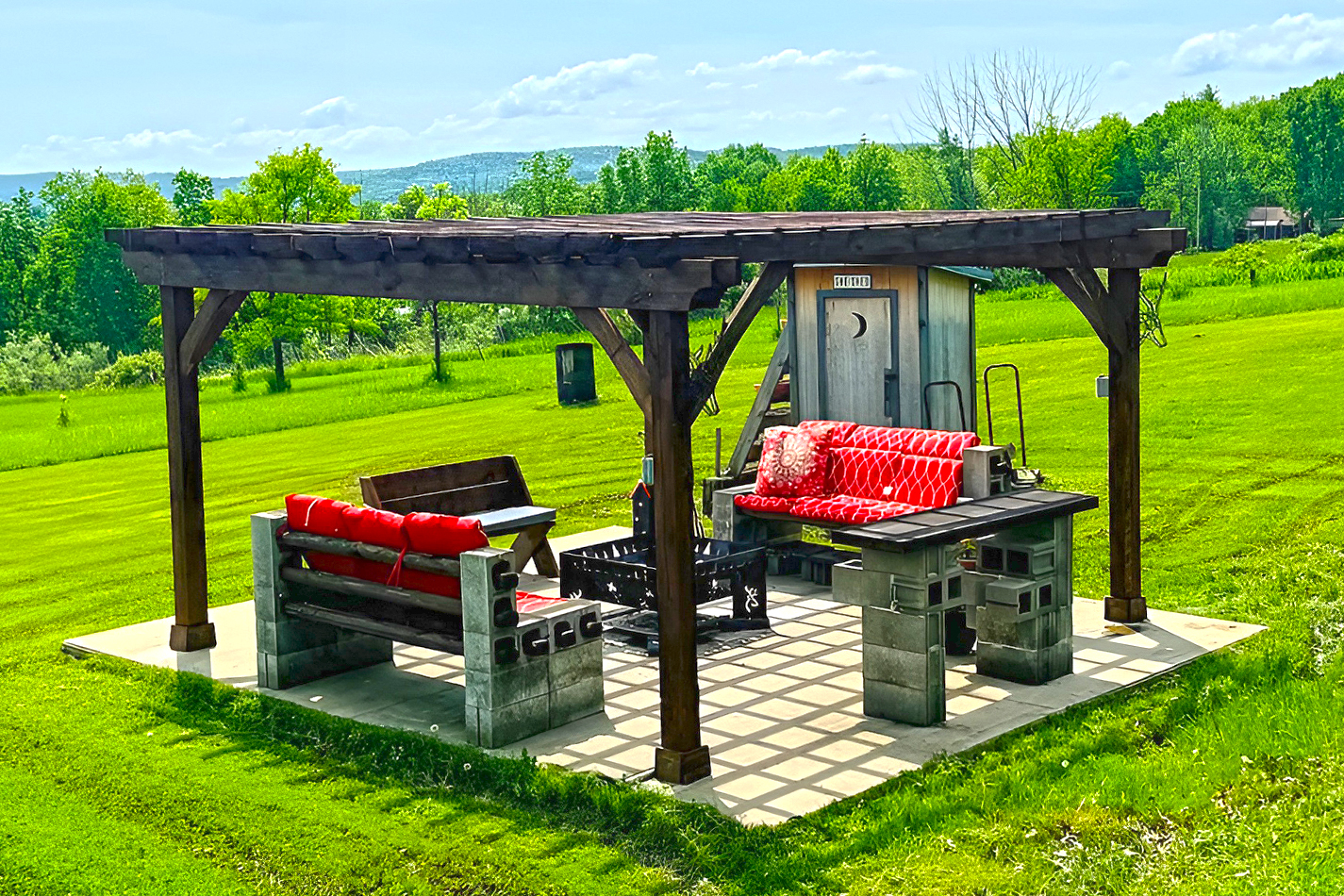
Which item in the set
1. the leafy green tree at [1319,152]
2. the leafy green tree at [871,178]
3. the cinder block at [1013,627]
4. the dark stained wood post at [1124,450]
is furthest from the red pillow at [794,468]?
the leafy green tree at [1319,152]

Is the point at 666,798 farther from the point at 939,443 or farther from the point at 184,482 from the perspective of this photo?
the point at 939,443

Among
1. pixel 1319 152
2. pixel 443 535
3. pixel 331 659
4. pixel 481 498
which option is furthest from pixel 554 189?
pixel 1319 152

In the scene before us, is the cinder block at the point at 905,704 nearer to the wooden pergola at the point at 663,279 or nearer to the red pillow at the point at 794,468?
the wooden pergola at the point at 663,279

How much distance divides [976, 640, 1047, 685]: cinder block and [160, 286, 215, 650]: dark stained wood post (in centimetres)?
474

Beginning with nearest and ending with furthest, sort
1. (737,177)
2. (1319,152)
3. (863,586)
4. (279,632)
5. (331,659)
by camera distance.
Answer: (863,586) → (279,632) → (331,659) → (737,177) → (1319,152)

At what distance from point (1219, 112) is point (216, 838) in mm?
98841

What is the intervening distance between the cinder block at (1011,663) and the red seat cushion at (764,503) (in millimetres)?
2615

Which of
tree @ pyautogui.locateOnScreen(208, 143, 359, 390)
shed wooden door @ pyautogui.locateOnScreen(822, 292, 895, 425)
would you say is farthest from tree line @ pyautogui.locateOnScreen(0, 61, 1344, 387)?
shed wooden door @ pyautogui.locateOnScreen(822, 292, 895, 425)

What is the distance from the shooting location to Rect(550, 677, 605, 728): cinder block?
7914 mm

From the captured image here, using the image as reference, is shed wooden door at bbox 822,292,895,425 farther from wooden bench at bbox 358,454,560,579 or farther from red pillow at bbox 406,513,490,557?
red pillow at bbox 406,513,490,557

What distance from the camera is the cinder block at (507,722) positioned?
7617mm

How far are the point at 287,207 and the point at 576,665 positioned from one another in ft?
97.6

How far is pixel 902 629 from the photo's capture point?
7777 mm

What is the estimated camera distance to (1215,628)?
9.47m
